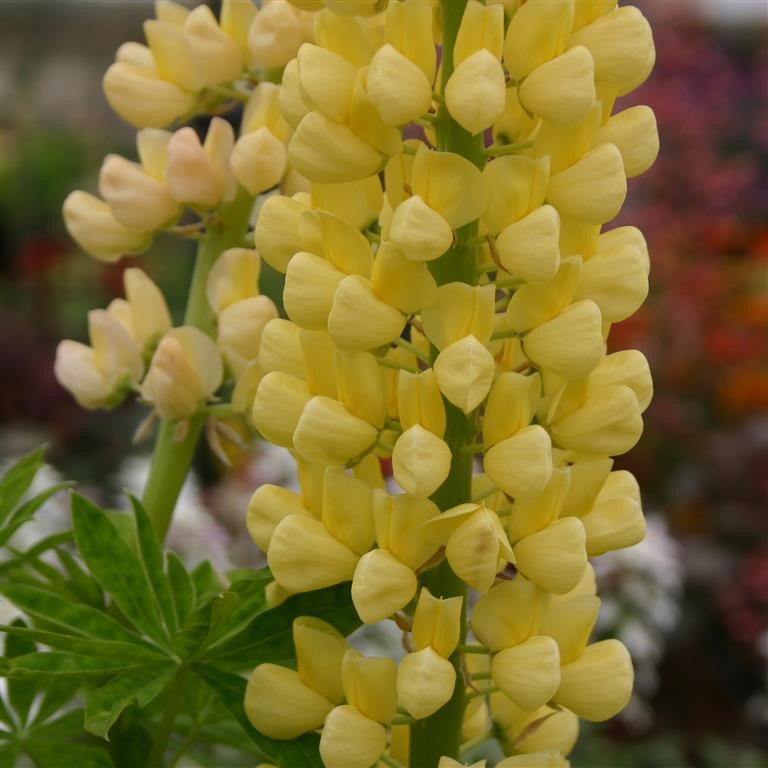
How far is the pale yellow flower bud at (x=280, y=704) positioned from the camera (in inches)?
22.7

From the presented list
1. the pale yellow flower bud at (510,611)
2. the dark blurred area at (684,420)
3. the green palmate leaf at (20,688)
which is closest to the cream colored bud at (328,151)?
the pale yellow flower bud at (510,611)

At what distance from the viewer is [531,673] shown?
545mm

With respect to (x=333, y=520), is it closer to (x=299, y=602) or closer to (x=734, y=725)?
(x=299, y=602)

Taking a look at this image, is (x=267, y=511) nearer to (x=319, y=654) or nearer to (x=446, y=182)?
(x=319, y=654)

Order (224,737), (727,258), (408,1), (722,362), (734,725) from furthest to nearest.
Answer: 1. (727,258)
2. (722,362)
3. (734,725)
4. (224,737)
5. (408,1)

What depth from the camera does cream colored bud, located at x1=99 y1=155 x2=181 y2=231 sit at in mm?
735

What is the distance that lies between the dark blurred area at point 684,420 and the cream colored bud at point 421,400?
152 centimetres

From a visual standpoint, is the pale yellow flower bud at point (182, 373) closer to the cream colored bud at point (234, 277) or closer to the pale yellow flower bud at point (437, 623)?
the cream colored bud at point (234, 277)

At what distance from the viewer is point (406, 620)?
1.93 ft

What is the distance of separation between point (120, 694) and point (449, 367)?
220 mm

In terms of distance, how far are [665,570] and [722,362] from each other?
3.86 ft

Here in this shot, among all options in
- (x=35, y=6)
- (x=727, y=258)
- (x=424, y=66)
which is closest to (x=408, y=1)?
(x=424, y=66)

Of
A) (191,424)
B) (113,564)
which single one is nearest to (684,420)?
(191,424)

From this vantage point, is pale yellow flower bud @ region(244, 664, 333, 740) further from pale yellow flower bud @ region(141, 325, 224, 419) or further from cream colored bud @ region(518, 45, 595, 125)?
cream colored bud @ region(518, 45, 595, 125)
